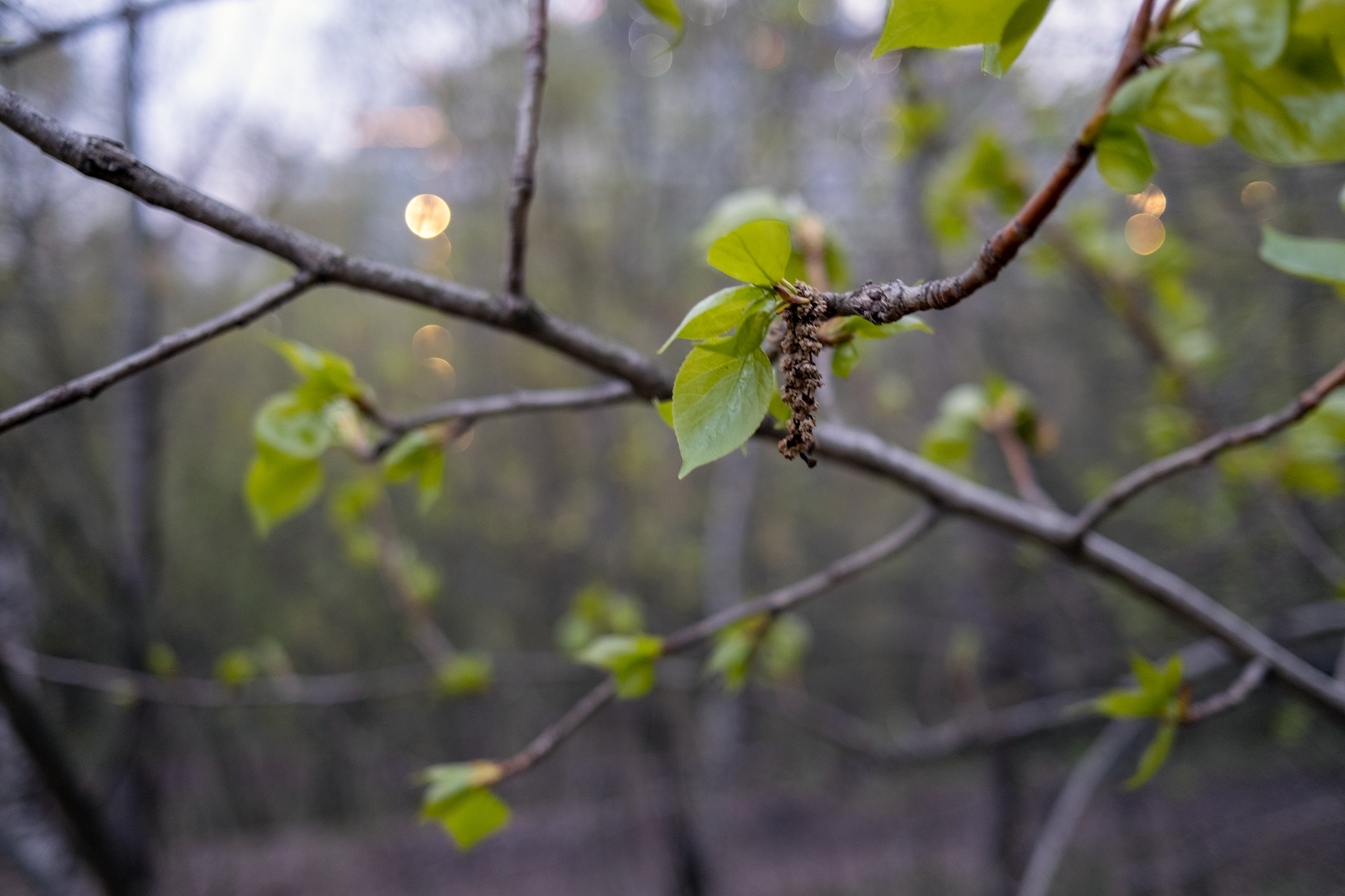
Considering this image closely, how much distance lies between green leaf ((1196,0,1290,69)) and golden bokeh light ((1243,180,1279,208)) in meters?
1.77

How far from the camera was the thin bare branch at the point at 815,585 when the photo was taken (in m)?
0.51

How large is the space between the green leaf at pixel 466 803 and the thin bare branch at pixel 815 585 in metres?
0.18

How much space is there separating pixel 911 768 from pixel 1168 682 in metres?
3.40

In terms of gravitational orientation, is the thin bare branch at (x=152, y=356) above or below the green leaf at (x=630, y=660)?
above

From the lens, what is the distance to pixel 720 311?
262 mm

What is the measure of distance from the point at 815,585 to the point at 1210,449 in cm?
28

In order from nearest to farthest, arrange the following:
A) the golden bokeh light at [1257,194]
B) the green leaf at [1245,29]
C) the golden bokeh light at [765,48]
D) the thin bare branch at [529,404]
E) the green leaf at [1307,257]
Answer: the green leaf at [1245,29] → the green leaf at [1307,257] → the thin bare branch at [529,404] → the golden bokeh light at [1257,194] → the golden bokeh light at [765,48]

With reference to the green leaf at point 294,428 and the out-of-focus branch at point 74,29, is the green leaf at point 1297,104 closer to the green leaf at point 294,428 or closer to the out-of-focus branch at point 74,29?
the green leaf at point 294,428

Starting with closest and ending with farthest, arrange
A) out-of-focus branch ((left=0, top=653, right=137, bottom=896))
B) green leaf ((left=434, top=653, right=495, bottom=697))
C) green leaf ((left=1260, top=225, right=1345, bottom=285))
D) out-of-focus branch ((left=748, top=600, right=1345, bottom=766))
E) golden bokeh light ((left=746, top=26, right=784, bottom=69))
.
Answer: green leaf ((left=1260, top=225, right=1345, bottom=285)), out-of-focus branch ((left=0, top=653, right=137, bottom=896)), out-of-focus branch ((left=748, top=600, right=1345, bottom=766)), green leaf ((left=434, top=653, right=495, bottom=697)), golden bokeh light ((left=746, top=26, right=784, bottom=69))

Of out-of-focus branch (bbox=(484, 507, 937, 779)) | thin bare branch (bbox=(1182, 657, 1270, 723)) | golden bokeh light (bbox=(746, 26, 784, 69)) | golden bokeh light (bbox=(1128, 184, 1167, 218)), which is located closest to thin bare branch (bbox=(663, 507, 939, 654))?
out-of-focus branch (bbox=(484, 507, 937, 779))

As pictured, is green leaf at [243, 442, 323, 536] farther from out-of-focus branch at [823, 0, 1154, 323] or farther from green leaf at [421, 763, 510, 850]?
out-of-focus branch at [823, 0, 1154, 323]

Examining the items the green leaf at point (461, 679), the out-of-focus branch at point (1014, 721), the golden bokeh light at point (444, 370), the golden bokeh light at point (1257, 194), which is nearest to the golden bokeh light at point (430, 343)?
the golden bokeh light at point (444, 370)

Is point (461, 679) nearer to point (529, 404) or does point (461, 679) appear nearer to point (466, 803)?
point (466, 803)

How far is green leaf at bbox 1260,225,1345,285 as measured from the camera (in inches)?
13.0
